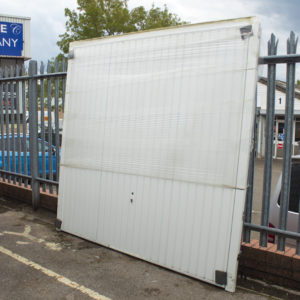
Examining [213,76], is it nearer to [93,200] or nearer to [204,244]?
[204,244]

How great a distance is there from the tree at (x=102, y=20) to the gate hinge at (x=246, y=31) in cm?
2076

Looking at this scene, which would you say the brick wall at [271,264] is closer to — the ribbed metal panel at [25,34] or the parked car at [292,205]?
the parked car at [292,205]

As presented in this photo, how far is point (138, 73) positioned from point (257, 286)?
2.51 metres

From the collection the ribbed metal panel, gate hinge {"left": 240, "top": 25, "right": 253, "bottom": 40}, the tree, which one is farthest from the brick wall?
the tree

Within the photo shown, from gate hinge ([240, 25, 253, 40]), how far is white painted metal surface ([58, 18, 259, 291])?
43mm

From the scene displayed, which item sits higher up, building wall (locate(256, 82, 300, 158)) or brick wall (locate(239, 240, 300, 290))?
→ building wall (locate(256, 82, 300, 158))

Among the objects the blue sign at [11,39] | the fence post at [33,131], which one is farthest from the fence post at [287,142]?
the blue sign at [11,39]

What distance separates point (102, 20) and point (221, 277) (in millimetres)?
22239

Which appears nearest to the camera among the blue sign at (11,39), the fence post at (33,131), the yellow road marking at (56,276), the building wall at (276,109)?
the yellow road marking at (56,276)

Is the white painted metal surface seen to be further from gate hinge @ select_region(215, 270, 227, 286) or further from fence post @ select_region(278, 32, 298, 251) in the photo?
fence post @ select_region(278, 32, 298, 251)

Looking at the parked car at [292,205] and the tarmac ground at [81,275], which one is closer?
the tarmac ground at [81,275]

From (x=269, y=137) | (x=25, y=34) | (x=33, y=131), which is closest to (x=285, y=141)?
(x=269, y=137)

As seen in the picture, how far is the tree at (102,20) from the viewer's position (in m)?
22.6

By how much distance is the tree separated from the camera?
22.6m
